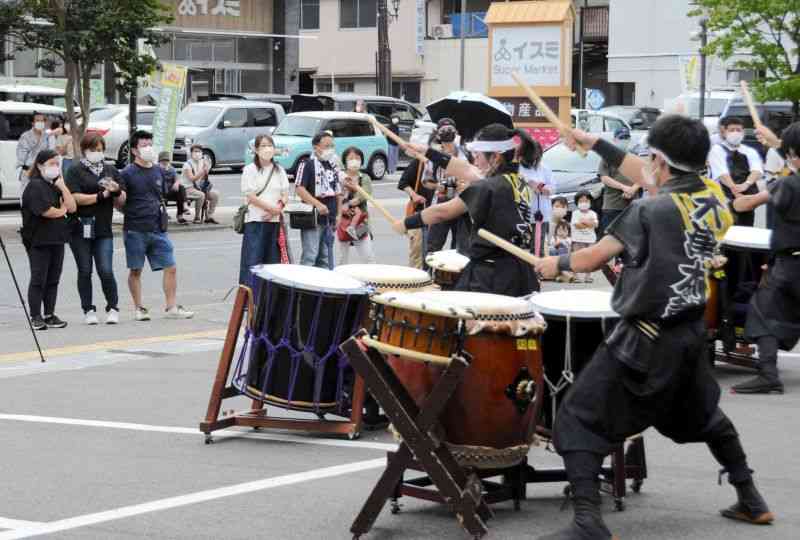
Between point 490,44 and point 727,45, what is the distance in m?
12.8

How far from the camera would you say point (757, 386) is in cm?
995

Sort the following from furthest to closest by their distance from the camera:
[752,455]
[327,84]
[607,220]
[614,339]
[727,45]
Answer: [327,84], [727,45], [607,220], [752,455], [614,339]

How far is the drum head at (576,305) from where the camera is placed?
6770mm

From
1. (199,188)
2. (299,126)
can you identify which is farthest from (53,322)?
(299,126)

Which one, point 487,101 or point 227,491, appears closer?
point 227,491

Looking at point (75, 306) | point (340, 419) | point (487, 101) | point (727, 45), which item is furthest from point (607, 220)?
point (727, 45)

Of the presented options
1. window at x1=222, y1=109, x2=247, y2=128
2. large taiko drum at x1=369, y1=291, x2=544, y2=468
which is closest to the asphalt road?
large taiko drum at x1=369, y1=291, x2=544, y2=468

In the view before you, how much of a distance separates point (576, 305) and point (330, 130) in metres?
27.7

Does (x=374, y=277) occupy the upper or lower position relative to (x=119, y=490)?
upper

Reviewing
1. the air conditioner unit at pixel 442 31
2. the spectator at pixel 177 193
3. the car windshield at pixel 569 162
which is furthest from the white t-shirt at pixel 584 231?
the air conditioner unit at pixel 442 31

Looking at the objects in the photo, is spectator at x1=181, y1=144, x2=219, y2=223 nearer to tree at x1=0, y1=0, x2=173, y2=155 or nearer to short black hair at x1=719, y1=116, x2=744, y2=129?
tree at x1=0, y1=0, x2=173, y2=155

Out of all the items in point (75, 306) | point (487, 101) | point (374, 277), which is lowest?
point (75, 306)

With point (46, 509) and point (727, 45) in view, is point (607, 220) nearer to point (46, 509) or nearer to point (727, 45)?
point (46, 509)

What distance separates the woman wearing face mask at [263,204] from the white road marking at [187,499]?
646 cm
